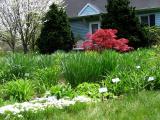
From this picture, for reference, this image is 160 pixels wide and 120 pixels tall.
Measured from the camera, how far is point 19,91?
28.9ft

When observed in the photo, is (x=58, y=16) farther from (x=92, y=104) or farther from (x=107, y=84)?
(x=92, y=104)

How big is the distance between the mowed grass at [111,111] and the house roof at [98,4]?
2039 cm

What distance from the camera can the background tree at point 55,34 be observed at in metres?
21.3

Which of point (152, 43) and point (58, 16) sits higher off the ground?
point (58, 16)

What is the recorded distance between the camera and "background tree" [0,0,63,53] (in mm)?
24844

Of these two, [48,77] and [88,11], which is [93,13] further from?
[48,77]

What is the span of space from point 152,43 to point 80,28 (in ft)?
40.1

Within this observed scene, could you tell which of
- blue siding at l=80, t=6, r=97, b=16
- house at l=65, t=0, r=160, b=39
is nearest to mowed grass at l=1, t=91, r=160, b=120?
house at l=65, t=0, r=160, b=39

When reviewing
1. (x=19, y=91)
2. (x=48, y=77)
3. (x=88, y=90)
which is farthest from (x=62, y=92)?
(x=48, y=77)

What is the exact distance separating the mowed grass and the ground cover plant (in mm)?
36

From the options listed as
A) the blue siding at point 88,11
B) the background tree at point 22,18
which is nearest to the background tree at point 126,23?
the background tree at point 22,18

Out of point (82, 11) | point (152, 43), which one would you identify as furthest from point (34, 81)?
point (82, 11)

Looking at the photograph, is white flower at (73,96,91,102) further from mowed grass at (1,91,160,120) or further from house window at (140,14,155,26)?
house window at (140,14,155,26)

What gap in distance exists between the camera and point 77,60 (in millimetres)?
Answer: 9672
